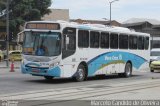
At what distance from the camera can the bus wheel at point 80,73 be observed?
24.2 m

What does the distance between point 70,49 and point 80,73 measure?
1634 mm

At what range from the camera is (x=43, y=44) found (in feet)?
74.7

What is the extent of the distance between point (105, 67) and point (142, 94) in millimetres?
9302

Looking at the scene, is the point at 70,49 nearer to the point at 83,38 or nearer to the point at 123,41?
the point at 83,38

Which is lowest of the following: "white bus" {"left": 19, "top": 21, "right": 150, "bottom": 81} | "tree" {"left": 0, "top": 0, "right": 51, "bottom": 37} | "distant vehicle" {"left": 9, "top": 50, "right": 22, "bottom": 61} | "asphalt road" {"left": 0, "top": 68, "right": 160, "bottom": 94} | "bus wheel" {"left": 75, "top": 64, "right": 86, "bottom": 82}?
"distant vehicle" {"left": 9, "top": 50, "right": 22, "bottom": 61}

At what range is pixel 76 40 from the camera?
23.8 meters

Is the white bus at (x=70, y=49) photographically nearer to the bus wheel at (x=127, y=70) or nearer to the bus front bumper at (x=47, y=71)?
the bus front bumper at (x=47, y=71)

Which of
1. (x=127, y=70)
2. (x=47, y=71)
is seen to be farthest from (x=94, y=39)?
(x=127, y=70)

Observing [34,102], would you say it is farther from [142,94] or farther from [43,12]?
[43,12]

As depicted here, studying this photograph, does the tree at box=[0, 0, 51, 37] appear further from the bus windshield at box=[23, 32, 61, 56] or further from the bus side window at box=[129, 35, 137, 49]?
the bus windshield at box=[23, 32, 61, 56]

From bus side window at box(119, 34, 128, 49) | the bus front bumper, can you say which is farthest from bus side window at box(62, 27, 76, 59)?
bus side window at box(119, 34, 128, 49)

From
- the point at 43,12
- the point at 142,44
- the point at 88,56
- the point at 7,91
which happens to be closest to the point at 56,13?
the point at 43,12

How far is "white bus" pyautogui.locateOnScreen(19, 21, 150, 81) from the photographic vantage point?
74.2 feet

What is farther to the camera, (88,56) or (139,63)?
(139,63)
